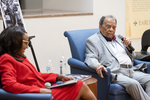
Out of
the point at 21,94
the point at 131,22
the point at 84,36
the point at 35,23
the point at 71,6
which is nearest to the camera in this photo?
the point at 21,94

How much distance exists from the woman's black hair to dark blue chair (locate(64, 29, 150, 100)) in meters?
1.14

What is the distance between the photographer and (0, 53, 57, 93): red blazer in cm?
218

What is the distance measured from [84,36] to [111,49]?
44cm

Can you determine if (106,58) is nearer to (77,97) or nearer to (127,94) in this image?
(127,94)

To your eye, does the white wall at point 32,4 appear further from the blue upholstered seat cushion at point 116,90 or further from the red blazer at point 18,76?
the red blazer at point 18,76

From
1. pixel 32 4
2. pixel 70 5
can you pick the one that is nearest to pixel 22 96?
pixel 70 5

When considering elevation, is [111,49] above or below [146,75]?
above

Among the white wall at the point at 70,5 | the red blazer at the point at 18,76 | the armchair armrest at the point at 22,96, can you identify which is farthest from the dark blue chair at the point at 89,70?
the white wall at the point at 70,5

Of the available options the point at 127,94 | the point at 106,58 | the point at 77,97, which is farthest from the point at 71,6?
the point at 77,97

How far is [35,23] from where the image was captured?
14.4 feet

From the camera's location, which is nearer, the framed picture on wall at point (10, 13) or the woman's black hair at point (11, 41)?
the woman's black hair at point (11, 41)

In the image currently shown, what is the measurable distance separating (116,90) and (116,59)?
466 millimetres

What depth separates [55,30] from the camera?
4602 mm

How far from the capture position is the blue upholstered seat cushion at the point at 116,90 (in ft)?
10.2
